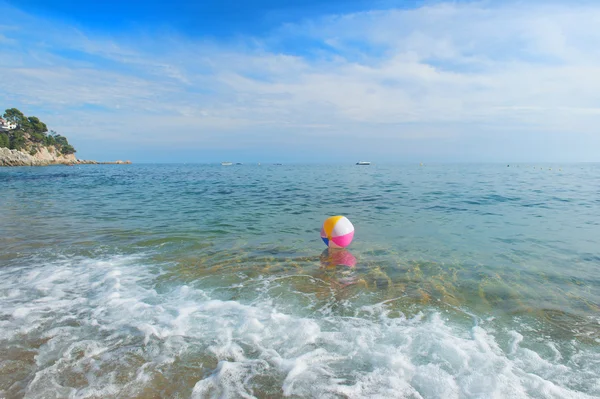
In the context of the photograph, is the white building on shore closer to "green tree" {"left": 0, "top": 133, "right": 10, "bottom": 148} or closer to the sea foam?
"green tree" {"left": 0, "top": 133, "right": 10, "bottom": 148}

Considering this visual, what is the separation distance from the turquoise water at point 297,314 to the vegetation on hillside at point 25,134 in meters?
122

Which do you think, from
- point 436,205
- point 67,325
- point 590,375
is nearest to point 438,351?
point 590,375

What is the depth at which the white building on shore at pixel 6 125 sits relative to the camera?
10800 cm

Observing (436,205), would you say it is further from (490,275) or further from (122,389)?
(122,389)

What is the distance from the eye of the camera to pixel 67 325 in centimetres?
546

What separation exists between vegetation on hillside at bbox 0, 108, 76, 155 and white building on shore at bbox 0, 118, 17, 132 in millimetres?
846

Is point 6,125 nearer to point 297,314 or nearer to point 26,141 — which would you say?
point 26,141

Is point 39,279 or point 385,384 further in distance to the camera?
point 39,279

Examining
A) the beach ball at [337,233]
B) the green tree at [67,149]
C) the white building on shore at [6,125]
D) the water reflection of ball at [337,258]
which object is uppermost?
the white building on shore at [6,125]

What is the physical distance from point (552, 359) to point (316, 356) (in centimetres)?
338

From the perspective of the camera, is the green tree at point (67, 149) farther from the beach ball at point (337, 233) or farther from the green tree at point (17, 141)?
the beach ball at point (337, 233)

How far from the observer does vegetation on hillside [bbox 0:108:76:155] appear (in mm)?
103688

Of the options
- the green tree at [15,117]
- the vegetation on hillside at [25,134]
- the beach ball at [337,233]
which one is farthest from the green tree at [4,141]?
the beach ball at [337,233]

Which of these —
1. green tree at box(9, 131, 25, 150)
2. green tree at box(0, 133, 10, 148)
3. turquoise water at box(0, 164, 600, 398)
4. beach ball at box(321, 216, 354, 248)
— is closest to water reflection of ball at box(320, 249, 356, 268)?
turquoise water at box(0, 164, 600, 398)
